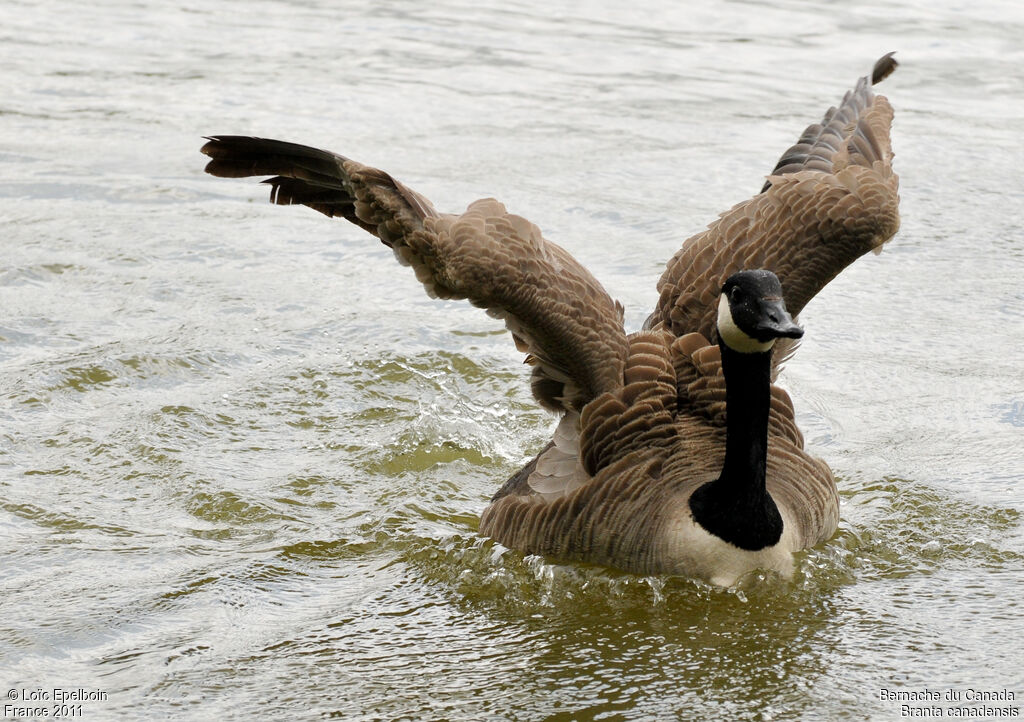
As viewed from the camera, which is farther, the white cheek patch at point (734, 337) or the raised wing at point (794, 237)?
the raised wing at point (794, 237)

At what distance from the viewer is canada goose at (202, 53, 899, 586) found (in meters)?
6.70

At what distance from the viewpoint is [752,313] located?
6.37m

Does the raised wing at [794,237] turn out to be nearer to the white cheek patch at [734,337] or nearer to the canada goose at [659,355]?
the canada goose at [659,355]

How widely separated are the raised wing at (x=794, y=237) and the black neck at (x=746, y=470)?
0.90 meters

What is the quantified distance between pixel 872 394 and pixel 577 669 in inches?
162

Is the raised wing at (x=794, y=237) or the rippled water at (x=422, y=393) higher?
the raised wing at (x=794, y=237)

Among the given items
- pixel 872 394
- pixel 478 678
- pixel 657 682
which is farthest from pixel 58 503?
pixel 872 394

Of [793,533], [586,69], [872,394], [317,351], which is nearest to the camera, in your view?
[793,533]

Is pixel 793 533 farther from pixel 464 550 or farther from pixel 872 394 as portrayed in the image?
pixel 872 394

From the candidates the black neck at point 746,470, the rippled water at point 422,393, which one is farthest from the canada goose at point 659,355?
the rippled water at point 422,393

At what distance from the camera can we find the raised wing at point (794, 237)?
24.4 feet

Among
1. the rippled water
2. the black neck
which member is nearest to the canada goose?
the black neck

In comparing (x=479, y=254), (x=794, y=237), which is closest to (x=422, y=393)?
(x=794, y=237)

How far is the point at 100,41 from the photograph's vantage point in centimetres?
1862
